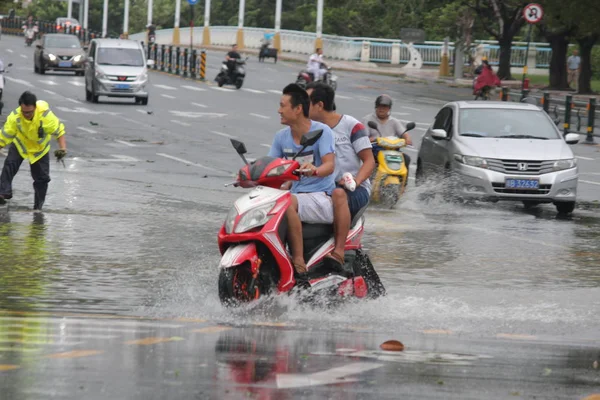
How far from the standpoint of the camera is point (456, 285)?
37.6 feet

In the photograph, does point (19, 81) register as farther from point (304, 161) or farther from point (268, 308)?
point (268, 308)

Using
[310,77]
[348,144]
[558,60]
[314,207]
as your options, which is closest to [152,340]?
[314,207]

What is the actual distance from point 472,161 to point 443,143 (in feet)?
3.86

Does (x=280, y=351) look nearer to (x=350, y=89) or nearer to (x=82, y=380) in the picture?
(x=82, y=380)

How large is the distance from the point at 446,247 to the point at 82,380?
8079 millimetres

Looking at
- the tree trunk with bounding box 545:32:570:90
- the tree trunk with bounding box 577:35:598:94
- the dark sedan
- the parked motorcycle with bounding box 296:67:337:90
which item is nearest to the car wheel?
the parked motorcycle with bounding box 296:67:337:90

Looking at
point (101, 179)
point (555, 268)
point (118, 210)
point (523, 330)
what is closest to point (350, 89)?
point (101, 179)

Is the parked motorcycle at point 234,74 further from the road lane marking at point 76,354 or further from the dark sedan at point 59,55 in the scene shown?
the road lane marking at point 76,354

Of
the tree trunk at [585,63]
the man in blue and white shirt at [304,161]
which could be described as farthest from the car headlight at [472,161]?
the tree trunk at [585,63]

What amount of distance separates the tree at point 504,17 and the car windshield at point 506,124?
35867 millimetres

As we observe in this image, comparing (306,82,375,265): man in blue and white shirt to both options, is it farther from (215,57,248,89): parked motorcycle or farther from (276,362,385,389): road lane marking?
(215,57,248,89): parked motorcycle

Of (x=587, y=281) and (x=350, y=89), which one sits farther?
(x=350, y=89)

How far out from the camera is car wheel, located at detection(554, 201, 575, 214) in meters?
18.8

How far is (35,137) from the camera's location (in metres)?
16.2
